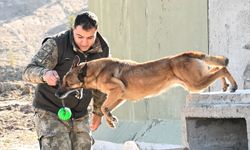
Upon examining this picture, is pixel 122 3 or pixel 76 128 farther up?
pixel 122 3

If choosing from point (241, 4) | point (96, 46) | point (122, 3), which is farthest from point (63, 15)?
point (96, 46)

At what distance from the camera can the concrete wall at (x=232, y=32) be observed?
7430 mm

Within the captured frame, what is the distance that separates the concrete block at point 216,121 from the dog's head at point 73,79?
94cm

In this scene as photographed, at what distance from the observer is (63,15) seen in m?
24.5

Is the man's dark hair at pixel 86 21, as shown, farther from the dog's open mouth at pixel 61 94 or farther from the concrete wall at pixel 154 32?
the concrete wall at pixel 154 32

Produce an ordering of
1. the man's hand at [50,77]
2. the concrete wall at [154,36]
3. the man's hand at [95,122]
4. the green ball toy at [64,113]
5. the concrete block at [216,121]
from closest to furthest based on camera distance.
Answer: the concrete block at [216,121] → the man's hand at [50,77] → the green ball toy at [64,113] → the man's hand at [95,122] → the concrete wall at [154,36]

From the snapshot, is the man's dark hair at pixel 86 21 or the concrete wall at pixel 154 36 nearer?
the man's dark hair at pixel 86 21

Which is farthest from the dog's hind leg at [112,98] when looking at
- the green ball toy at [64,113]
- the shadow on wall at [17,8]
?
the shadow on wall at [17,8]

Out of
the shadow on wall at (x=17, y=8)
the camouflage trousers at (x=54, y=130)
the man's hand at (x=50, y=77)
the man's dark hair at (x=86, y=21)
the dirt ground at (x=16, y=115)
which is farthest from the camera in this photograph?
the shadow on wall at (x=17, y=8)

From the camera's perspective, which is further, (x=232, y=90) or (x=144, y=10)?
(x=144, y=10)

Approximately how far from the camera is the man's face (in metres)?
5.42

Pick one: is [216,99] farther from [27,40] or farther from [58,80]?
[27,40]

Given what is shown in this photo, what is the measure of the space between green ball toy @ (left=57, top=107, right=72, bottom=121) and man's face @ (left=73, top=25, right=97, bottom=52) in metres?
0.53

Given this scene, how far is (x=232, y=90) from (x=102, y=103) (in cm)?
120
